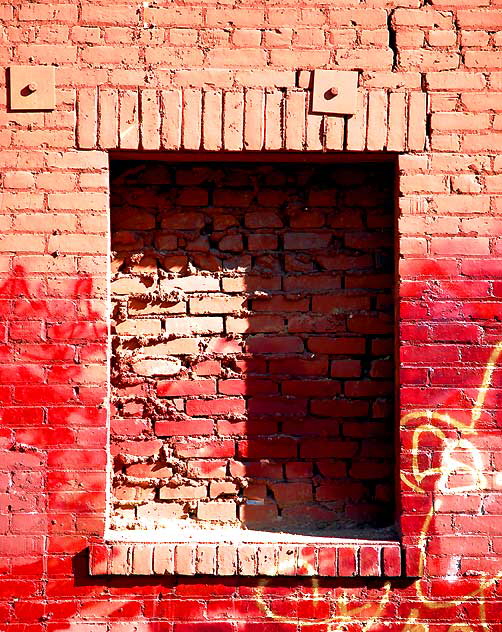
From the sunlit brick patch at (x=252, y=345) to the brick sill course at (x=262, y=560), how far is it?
0.19m

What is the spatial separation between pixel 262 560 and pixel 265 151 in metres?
1.59

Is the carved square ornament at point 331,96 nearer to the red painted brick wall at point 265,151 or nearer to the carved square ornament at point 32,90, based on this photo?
the red painted brick wall at point 265,151

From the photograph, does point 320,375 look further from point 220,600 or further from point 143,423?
point 220,600

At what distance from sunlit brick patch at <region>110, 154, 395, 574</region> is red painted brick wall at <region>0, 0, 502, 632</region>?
19cm

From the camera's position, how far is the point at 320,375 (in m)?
3.23

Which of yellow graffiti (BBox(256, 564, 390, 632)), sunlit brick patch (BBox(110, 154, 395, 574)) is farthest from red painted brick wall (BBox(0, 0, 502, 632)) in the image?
sunlit brick patch (BBox(110, 154, 395, 574))

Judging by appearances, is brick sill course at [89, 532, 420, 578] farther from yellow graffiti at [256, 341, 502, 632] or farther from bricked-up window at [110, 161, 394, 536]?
bricked-up window at [110, 161, 394, 536]

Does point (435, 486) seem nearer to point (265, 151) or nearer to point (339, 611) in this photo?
point (339, 611)

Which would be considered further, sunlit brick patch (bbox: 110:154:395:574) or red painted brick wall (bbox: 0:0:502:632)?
sunlit brick patch (bbox: 110:154:395:574)

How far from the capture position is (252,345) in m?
3.23

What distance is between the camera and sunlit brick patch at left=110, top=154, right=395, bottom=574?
10.5 feet

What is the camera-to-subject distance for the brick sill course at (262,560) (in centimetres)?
300

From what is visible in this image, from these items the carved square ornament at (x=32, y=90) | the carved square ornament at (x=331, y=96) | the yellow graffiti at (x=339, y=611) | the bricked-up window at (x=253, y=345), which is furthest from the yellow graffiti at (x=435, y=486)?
the carved square ornament at (x=32, y=90)

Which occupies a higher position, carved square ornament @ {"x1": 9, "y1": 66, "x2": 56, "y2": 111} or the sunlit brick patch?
carved square ornament @ {"x1": 9, "y1": 66, "x2": 56, "y2": 111}
